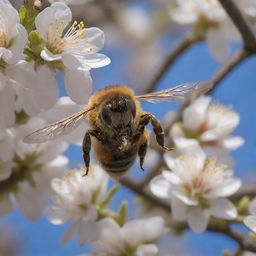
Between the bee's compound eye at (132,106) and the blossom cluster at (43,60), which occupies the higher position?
the blossom cluster at (43,60)

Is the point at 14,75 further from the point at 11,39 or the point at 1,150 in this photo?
the point at 1,150

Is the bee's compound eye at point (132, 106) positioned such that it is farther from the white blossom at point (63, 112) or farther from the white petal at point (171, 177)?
the white petal at point (171, 177)

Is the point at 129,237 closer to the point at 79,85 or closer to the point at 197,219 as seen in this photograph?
the point at 197,219

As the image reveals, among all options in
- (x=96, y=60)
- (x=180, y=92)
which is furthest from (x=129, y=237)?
(x=96, y=60)

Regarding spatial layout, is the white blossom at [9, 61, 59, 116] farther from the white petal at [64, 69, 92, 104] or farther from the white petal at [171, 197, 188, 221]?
the white petal at [171, 197, 188, 221]

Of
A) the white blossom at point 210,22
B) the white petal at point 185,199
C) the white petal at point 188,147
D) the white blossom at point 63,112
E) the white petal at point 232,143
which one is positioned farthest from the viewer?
the white blossom at point 210,22

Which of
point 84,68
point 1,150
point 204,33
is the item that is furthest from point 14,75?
point 204,33

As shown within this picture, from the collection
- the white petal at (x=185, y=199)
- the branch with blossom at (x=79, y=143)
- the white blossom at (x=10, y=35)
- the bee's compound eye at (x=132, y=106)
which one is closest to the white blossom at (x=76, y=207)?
the branch with blossom at (x=79, y=143)

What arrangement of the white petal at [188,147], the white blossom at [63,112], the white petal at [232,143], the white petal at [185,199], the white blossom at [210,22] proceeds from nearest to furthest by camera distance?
the white blossom at [63,112], the white petal at [185,199], the white petal at [188,147], the white petal at [232,143], the white blossom at [210,22]
